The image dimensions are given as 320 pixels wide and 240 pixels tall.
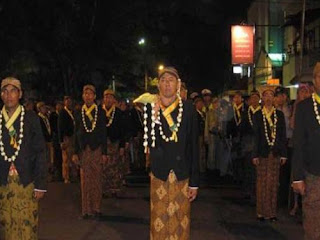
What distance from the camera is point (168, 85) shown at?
19.1 ft

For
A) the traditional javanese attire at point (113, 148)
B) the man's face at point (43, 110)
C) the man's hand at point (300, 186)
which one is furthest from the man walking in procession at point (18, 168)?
the man's face at point (43, 110)

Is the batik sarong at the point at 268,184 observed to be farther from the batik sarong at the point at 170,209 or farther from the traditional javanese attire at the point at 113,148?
the batik sarong at the point at 170,209

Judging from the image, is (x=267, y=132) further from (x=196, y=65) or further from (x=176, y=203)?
(x=196, y=65)

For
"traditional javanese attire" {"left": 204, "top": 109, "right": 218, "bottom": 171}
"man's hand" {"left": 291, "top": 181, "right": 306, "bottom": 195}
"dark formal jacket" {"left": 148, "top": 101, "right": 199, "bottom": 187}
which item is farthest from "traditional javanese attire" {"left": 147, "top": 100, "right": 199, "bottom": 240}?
"traditional javanese attire" {"left": 204, "top": 109, "right": 218, "bottom": 171}

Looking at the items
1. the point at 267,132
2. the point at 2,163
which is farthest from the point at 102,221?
the point at 2,163

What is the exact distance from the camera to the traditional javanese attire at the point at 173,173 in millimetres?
5758

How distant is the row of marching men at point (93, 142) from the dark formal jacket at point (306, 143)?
4.53 meters

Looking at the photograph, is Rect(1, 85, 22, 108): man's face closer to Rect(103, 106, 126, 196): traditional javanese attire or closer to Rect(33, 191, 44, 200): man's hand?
Rect(33, 191, 44, 200): man's hand

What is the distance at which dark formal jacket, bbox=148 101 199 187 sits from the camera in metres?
5.80

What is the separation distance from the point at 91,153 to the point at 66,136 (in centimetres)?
477

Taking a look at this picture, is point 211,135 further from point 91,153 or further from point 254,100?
point 91,153

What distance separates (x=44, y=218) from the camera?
9633mm

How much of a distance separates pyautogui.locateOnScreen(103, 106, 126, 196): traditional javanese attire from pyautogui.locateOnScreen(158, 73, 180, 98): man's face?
577 cm

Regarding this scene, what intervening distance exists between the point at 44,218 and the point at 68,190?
3120 millimetres
